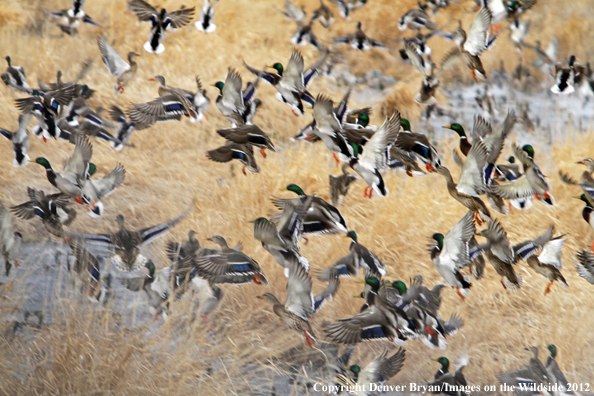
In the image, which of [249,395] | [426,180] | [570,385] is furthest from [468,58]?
[249,395]

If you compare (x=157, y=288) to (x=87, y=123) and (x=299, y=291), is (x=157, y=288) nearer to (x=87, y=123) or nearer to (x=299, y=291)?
(x=299, y=291)

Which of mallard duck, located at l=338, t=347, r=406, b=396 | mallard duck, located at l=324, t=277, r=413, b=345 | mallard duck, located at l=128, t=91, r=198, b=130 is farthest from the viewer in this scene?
mallard duck, located at l=128, t=91, r=198, b=130

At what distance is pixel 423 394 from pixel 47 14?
10.1 metres

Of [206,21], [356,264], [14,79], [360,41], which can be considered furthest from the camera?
[360,41]

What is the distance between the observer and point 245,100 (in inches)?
295

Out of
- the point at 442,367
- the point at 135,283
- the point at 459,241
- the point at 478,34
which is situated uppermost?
the point at 478,34

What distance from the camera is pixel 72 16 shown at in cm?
1128

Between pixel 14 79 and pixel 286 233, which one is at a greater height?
pixel 286 233

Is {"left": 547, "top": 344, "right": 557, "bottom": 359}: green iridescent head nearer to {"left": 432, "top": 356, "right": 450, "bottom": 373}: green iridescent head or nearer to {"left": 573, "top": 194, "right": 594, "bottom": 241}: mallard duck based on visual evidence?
{"left": 432, "top": 356, "right": 450, "bottom": 373}: green iridescent head

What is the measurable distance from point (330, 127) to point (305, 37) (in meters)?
6.04

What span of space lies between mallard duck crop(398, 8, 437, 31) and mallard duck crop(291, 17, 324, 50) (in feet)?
5.83

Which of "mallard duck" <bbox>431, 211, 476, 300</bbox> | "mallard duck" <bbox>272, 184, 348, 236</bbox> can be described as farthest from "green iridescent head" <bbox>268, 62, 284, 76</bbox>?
"mallard duck" <bbox>431, 211, 476, 300</bbox>

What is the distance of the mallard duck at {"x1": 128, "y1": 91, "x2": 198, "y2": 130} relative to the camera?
7328mm

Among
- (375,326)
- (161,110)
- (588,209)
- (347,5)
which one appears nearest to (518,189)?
(588,209)
